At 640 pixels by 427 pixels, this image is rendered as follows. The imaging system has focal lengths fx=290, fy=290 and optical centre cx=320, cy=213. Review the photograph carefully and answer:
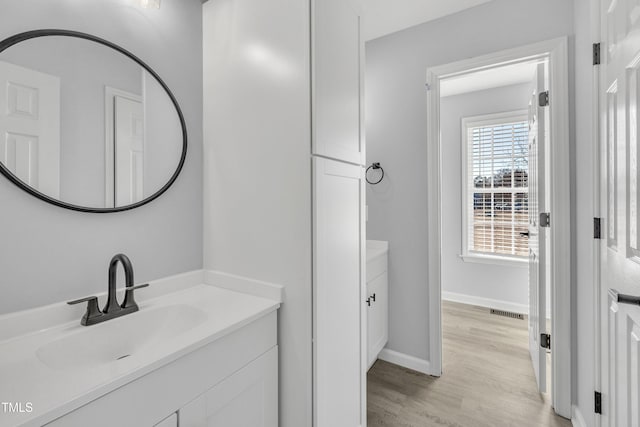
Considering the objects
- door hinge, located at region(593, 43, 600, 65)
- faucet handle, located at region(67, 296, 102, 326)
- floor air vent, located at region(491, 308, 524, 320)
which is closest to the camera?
faucet handle, located at region(67, 296, 102, 326)

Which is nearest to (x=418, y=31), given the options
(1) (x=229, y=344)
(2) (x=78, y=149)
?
(2) (x=78, y=149)

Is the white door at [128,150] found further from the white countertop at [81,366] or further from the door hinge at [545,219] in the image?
the door hinge at [545,219]

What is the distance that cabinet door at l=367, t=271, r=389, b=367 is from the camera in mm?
1990

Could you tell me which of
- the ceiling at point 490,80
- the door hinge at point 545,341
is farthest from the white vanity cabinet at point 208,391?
the ceiling at point 490,80

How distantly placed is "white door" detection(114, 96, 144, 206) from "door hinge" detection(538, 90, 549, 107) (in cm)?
230

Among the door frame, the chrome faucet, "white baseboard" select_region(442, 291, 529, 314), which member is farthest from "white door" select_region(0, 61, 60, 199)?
"white baseboard" select_region(442, 291, 529, 314)

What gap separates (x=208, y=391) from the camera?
3.03ft

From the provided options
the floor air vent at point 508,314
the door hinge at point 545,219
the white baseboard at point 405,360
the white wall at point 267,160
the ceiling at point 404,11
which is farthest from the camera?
the floor air vent at point 508,314

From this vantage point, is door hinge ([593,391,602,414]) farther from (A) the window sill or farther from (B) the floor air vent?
(A) the window sill

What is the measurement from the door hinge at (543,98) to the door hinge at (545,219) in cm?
70

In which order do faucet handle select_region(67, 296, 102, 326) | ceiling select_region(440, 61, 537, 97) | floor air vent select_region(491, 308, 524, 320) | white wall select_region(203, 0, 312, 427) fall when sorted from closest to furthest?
1. faucet handle select_region(67, 296, 102, 326)
2. white wall select_region(203, 0, 312, 427)
3. ceiling select_region(440, 61, 537, 97)
4. floor air vent select_region(491, 308, 524, 320)

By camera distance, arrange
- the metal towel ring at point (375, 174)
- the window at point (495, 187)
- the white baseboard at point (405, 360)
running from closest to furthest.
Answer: the white baseboard at point (405, 360) → the metal towel ring at point (375, 174) → the window at point (495, 187)

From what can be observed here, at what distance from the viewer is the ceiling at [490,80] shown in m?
2.98

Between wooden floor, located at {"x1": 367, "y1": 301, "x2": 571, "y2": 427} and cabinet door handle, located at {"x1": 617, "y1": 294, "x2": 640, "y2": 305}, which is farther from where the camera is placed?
wooden floor, located at {"x1": 367, "y1": 301, "x2": 571, "y2": 427}
